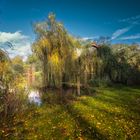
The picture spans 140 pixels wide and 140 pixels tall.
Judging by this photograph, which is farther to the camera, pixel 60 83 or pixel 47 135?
pixel 60 83

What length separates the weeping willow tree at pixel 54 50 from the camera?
25438mm

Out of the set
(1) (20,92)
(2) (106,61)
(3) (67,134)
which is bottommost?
(3) (67,134)

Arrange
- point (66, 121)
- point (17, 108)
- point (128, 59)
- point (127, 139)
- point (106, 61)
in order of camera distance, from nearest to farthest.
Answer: point (127, 139) < point (66, 121) < point (17, 108) < point (106, 61) < point (128, 59)

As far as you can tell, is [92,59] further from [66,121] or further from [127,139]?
[127,139]

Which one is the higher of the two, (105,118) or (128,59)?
(128,59)

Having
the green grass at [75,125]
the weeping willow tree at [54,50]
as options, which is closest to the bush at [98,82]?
the weeping willow tree at [54,50]

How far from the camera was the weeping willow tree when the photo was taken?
83.5 feet

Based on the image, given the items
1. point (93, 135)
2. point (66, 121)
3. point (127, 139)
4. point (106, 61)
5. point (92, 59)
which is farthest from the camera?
point (106, 61)

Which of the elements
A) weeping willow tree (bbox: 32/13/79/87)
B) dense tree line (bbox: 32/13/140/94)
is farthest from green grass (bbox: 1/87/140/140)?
weeping willow tree (bbox: 32/13/79/87)

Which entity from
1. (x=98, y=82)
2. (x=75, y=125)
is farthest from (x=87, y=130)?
(x=98, y=82)

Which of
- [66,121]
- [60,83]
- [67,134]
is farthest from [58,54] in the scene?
[67,134]

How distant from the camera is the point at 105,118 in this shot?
12086 mm

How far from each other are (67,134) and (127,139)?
300 centimetres

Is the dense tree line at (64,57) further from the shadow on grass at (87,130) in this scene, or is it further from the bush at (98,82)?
the shadow on grass at (87,130)
